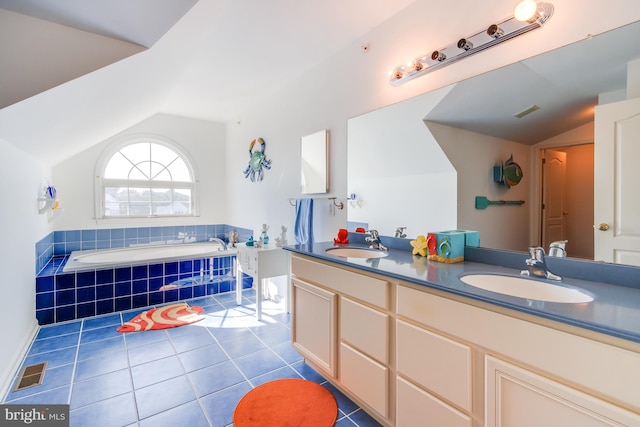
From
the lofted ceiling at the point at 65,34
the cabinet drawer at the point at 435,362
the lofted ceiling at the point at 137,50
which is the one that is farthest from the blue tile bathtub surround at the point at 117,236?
the cabinet drawer at the point at 435,362

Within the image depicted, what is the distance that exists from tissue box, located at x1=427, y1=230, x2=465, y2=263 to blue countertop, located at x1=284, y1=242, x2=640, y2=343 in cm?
4

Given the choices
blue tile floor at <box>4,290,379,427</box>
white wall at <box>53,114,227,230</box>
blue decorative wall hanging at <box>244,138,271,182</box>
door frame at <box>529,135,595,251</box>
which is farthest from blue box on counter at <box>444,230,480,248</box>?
white wall at <box>53,114,227,230</box>

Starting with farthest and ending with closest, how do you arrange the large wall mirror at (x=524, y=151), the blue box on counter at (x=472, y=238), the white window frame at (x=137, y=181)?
the white window frame at (x=137, y=181) → the blue box on counter at (x=472, y=238) → the large wall mirror at (x=524, y=151)

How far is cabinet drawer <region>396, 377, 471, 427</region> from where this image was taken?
1125 millimetres

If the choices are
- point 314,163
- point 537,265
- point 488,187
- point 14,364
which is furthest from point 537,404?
point 14,364

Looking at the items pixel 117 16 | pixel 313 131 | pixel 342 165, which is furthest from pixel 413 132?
pixel 117 16

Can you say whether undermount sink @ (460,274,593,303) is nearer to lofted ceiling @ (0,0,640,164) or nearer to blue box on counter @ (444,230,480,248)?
blue box on counter @ (444,230,480,248)

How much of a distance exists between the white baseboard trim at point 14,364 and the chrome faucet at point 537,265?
286 cm

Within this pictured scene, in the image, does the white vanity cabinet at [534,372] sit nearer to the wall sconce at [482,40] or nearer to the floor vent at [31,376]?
the wall sconce at [482,40]

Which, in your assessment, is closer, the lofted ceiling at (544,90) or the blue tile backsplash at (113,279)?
the lofted ceiling at (544,90)

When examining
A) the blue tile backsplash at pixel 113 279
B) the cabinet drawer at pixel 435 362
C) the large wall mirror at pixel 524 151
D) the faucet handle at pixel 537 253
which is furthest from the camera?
the blue tile backsplash at pixel 113 279

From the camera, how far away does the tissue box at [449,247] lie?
161cm

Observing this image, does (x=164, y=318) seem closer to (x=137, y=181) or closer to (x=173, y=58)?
(x=137, y=181)

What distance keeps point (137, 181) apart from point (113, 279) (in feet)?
5.33
